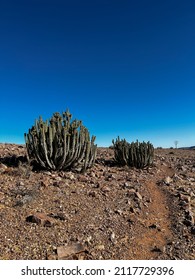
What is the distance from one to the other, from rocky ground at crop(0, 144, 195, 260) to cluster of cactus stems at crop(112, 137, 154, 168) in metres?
2.68

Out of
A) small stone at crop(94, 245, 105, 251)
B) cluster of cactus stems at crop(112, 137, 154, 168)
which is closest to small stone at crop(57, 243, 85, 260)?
small stone at crop(94, 245, 105, 251)

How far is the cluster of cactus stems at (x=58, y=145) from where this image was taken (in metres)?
8.67

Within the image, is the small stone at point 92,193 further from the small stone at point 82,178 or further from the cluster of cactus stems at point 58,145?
the cluster of cactus stems at point 58,145

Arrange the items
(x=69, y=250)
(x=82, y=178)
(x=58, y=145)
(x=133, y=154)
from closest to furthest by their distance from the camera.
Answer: (x=69, y=250), (x=82, y=178), (x=58, y=145), (x=133, y=154)

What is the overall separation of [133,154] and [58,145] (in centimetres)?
382

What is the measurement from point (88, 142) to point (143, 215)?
4094mm

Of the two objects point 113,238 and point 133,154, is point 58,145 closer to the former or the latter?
point 133,154

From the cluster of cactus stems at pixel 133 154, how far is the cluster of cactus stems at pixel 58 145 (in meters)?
2.33

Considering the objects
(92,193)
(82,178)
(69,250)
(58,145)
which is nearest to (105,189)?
(92,193)

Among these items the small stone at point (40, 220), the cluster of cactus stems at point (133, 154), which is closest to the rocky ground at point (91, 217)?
the small stone at point (40, 220)

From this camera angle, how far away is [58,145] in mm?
8961

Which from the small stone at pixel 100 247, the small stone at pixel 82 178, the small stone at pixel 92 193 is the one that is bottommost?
the small stone at pixel 100 247

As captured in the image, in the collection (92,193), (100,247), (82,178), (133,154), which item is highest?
(133,154)

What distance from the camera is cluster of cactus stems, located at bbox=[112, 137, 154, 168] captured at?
455 inches
